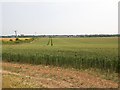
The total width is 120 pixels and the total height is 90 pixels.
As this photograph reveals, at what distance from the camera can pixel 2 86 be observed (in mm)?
5523

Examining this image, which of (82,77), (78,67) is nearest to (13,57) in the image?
(78,67)

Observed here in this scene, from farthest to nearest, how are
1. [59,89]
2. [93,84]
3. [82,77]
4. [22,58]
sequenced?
1. [22,58]
2. [82,77]
3. [93,84]
4. [59,89]

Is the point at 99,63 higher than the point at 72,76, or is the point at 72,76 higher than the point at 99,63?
the point at 99,63

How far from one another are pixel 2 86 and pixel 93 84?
5.23m

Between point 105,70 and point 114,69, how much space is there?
763 mm

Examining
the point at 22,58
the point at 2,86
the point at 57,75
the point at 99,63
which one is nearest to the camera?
the point at 2,86

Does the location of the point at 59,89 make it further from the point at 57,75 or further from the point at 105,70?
the point at 105,70

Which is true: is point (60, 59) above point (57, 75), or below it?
above

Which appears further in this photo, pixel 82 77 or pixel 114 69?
pixel 114 69

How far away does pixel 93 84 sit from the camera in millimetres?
7258

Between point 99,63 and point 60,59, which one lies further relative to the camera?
point 60,59

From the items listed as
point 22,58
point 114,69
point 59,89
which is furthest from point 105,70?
point 22,58

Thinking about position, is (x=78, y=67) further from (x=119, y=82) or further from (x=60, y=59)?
(x=119, y=82)

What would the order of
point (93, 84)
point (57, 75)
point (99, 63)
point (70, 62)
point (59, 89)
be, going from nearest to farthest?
point (59, 89) < point (93, 84) < point (57, 75) < point (99, 63) < point (70, 62)
